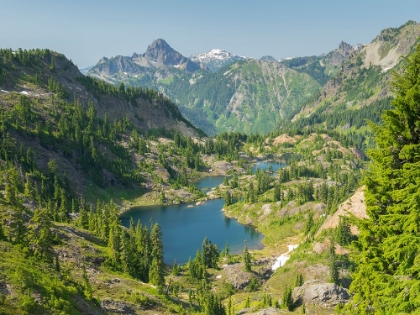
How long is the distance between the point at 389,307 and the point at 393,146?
36.7ft

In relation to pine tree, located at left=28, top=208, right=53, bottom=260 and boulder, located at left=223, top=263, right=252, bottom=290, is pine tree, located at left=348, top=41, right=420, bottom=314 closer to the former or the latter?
pine tree, located at left=28, top=208, right=53, bottom=260

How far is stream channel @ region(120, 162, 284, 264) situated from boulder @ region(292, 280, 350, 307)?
57.7m

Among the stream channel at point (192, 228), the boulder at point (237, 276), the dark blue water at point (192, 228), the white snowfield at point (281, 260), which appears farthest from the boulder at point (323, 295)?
the stream channel at point (192, 228)

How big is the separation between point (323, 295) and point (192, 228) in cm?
9252

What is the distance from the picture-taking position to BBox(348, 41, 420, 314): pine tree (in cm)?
2067

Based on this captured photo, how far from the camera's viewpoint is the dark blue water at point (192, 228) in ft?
437

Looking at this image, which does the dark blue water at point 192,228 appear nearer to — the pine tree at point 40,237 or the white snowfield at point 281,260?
the white snowfield at point 281,260

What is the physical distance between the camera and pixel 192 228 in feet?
510

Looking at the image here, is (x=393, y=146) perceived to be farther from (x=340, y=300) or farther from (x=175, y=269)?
(x=175, y=269)

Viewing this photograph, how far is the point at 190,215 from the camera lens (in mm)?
173375

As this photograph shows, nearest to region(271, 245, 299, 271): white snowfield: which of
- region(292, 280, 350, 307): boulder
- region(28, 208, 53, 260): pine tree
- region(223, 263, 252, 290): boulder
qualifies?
region(223, 263, 252, 290): boulder

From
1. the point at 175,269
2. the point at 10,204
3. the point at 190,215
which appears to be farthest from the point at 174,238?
the point at 10,204

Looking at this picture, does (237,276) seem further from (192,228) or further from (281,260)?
(192,228)

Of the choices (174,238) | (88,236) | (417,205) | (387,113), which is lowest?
(174,238)
